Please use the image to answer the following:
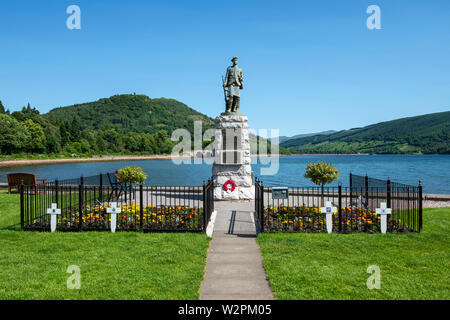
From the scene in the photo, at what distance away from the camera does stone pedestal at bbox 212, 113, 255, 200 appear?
1566 centimetres

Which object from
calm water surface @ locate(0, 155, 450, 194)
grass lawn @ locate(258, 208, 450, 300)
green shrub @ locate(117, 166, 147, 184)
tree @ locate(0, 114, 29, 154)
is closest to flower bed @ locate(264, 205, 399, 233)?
grass lawn @ locate(258, 208, 450, 300)

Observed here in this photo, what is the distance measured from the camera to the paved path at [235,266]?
5223 mm

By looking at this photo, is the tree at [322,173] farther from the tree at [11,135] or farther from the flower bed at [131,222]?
the tree at [11,135]

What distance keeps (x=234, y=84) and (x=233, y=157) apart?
3.86 m

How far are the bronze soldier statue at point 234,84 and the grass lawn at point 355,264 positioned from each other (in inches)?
358

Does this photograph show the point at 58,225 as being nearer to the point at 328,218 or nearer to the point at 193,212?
the point at 193,212

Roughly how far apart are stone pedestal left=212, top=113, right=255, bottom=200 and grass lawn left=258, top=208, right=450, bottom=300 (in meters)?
7.05

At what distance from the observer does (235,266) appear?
21.5 ft
